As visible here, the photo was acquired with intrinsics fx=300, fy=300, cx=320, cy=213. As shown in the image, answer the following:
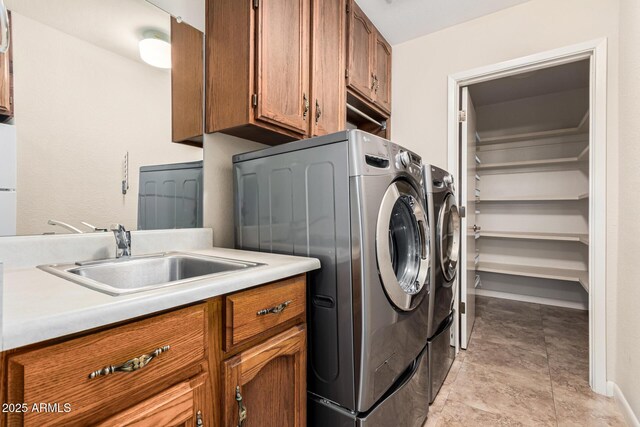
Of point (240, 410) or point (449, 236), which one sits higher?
point (449, 236)

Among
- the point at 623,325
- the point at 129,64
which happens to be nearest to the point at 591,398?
the point at 623,325

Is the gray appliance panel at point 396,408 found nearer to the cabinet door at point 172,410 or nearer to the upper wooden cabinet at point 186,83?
the cabinet door at point 172,410

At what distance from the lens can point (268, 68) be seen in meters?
1.40

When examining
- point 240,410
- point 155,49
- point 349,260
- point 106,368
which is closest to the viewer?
point 106,368

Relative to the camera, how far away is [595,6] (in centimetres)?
196

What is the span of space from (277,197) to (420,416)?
128cm

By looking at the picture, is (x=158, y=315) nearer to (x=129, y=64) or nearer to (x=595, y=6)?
(x=129, y=64)

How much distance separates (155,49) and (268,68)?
52cm

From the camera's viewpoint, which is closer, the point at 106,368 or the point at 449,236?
the point at 106,368

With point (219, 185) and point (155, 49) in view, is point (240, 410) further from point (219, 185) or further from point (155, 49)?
point (155, 49)

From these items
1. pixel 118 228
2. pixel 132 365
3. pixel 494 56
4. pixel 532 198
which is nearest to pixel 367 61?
pixel 494 56

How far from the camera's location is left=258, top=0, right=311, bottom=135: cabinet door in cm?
137

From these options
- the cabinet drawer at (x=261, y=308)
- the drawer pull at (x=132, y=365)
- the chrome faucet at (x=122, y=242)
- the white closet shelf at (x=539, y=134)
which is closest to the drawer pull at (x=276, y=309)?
the cabinet drawer at (x=261, y=308)

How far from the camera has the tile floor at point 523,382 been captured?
1608 mm
